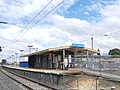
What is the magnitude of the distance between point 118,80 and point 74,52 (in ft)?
102

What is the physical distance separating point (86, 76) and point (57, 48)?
64.8 ft

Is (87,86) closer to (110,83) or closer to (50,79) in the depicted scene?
(110,83)

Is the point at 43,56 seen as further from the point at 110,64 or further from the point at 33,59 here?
the point at 110,64

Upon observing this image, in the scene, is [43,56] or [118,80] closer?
[118,80]

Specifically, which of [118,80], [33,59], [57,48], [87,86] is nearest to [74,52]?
[57,48]

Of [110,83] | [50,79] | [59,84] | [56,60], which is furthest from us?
[56,60]

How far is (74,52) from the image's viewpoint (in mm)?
49000

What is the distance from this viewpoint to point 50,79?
25906mm

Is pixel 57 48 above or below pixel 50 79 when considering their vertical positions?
above

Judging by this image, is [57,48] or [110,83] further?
[57,48]

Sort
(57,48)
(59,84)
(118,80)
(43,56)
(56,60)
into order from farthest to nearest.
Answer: (43,56), (56,60), (57,48), (59,84), (118,80)

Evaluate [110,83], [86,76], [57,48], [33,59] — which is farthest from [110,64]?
[33,59]

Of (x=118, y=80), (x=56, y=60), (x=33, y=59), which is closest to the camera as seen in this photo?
(x=118, y=80)

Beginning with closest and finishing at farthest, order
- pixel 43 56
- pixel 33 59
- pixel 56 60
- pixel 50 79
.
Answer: pixel 50 79
pixel 56 60
pixel 43 56
pixel 33 59
